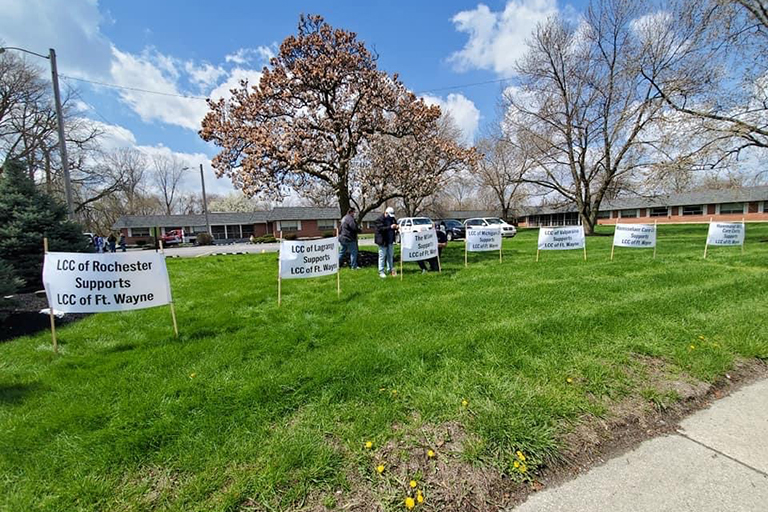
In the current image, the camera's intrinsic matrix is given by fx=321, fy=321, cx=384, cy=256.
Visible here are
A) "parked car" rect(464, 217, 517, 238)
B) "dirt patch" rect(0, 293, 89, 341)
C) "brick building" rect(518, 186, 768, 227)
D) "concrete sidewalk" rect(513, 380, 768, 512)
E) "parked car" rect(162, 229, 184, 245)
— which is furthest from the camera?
"brick building" rect(518, 186, 768, 227)

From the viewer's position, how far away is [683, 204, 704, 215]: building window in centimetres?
4547

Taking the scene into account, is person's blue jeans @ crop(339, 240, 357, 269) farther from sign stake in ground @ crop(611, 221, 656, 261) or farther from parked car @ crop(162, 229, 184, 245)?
parked car @ crop(162, 229, 184, 245)

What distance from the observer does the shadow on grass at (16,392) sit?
2854mm

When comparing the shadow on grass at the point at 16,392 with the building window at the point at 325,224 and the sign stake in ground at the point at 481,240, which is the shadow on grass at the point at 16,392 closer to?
the sign stake in ground at the point at 481,240

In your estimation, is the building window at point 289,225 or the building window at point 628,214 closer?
the building window at point 289,225

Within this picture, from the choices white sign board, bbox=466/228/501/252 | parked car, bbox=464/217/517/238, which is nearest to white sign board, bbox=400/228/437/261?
white sign board, bbox=466/228/501/252

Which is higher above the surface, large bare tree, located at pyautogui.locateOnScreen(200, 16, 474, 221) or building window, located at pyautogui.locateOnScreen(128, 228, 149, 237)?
large bare tree, located at pyautogui.locateOnScreen(200, 16, 474, 221)

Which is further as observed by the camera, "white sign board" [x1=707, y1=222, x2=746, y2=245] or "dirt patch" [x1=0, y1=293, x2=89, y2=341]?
"white sign board" [x1=707, y1=222, x2=746, y2=245]

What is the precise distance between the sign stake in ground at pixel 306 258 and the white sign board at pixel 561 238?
6355 millimetres

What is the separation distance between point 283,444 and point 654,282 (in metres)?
7.26

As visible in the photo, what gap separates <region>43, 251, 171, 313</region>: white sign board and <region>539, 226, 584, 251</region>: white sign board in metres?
9.00

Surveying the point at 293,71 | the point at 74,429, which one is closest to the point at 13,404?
the point at 74,429

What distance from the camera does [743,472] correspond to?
6.76 ft

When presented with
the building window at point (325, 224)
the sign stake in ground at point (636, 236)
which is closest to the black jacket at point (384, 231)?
the sign stake in ground at point (636, 236)
